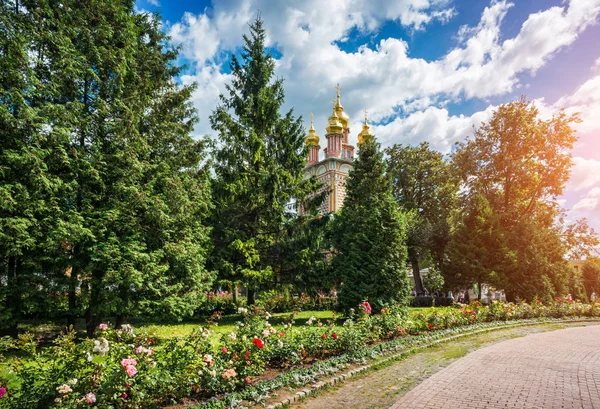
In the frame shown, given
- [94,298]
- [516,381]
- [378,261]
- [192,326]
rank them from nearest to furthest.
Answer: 1. [516,381]
2. [94,298]
3. [192,326]
4. [378,261]

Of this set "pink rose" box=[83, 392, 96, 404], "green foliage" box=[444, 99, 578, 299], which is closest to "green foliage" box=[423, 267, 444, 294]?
"green foliage" box=[444, 99, 578, 299]

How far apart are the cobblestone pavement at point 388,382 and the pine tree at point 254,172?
27.0 feet

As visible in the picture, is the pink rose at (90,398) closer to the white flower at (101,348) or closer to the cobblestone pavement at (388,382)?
the white flower at (101,348)

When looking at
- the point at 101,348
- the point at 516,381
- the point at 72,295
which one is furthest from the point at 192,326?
the point at 516,381

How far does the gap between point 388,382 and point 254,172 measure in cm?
1166

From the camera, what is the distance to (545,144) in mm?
20922

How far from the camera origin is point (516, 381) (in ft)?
19.8

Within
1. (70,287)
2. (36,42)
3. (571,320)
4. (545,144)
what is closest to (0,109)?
(36,42)

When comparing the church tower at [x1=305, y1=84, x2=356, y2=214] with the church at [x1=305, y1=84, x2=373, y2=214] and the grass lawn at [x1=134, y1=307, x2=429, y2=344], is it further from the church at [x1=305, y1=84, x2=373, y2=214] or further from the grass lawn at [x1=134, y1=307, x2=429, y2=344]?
the grass lawn at [x1=134, y1=307, x2=429, y2=344]

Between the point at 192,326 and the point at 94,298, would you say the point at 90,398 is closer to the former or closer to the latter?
the point at 94,298

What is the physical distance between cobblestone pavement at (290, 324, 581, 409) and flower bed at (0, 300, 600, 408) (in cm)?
56

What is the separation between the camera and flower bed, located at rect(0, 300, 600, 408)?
4.15 metres

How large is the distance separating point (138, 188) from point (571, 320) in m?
19.8

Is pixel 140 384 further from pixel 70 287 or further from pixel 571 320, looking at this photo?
pixel 571 320
